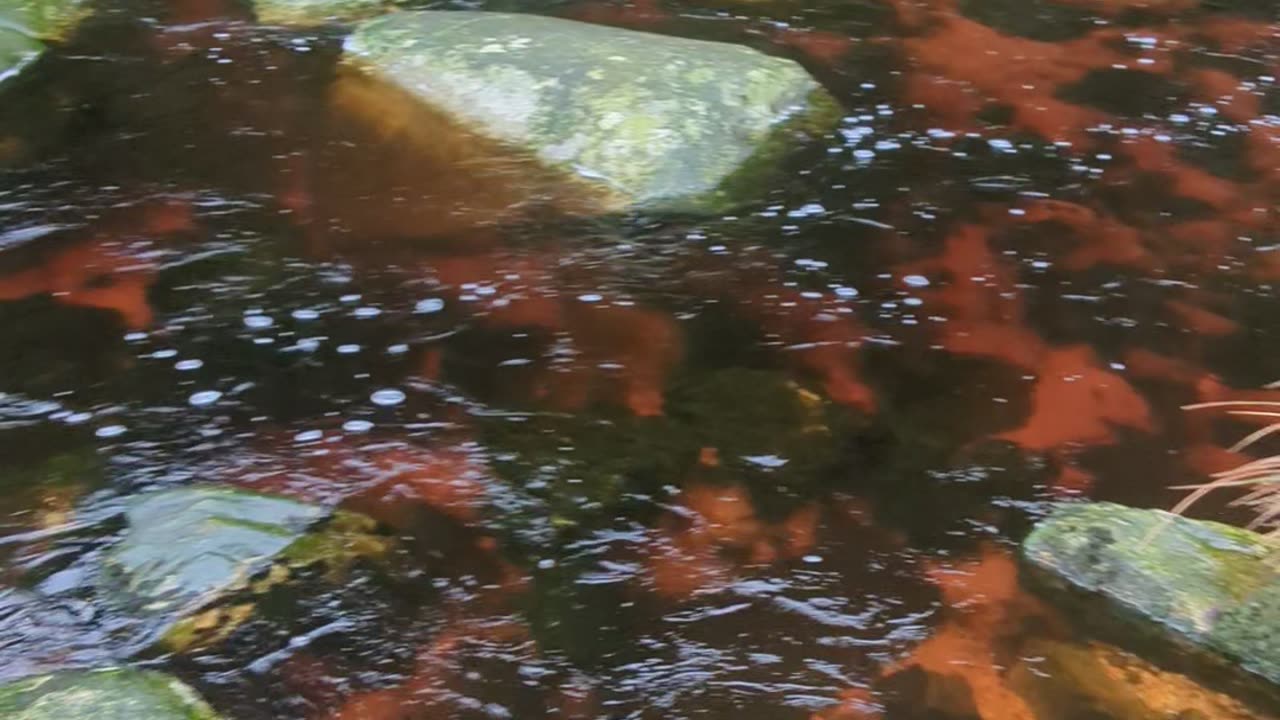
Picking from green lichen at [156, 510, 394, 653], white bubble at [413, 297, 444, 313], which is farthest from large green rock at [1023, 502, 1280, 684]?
white bubble at [413, 297, 444, 313]

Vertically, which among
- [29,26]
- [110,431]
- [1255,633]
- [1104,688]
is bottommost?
[1104,688]

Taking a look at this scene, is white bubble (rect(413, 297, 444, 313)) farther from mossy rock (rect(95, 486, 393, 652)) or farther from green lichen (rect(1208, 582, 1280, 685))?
green lichen (rect(1208, 582, 1280, 685))

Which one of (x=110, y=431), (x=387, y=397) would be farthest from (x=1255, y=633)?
(x=110, y=431)

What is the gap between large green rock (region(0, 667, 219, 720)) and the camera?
2.52 m

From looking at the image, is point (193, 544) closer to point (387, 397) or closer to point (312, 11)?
point (387, 397)

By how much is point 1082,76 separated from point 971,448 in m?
3.24

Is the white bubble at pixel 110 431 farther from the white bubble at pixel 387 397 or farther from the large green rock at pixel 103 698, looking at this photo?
the large green rock at pixel 103 698

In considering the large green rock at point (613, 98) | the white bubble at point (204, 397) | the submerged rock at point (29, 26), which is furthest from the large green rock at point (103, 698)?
the submerged rock at point (29, 26)

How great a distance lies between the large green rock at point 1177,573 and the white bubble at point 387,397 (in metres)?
1.91

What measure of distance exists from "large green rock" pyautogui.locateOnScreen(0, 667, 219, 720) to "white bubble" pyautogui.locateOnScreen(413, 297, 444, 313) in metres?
1.73

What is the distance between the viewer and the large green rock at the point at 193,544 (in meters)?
2.92

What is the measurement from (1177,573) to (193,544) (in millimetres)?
2500

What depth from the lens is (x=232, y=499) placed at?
10.5 feet

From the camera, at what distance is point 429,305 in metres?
4.19
